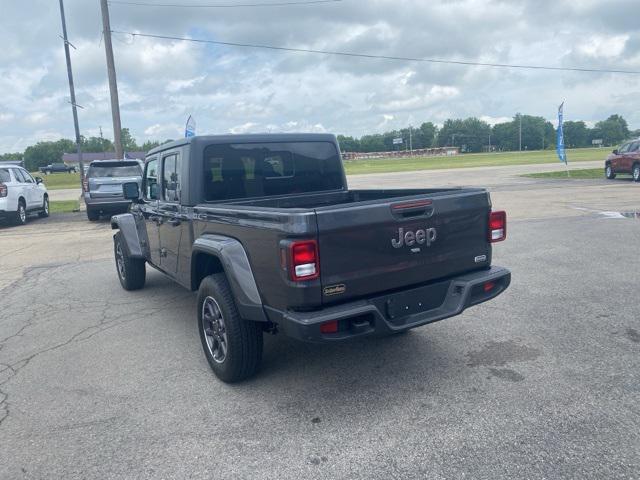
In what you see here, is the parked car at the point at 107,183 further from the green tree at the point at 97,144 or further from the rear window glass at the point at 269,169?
the green tree at the point at 97,144

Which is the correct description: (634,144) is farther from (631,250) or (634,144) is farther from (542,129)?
(542,129)

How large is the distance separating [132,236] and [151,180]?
1.03 m

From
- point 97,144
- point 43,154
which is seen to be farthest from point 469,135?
point 43,154

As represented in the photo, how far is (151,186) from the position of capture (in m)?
5.90

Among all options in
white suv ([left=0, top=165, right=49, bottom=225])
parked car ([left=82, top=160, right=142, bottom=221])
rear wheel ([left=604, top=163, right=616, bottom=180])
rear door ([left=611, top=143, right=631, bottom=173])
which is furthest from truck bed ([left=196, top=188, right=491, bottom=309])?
rear wheel ([left=604, top=163, right=616, bottom=180])

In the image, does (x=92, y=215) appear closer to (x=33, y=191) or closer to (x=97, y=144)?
(x=33, y=191)

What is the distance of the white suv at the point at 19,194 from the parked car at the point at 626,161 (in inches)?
874

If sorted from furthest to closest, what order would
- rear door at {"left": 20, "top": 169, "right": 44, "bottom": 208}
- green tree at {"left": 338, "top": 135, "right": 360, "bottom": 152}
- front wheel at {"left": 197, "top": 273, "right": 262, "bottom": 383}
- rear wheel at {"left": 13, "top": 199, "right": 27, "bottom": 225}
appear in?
green tree at {"left": 338, "top": 135, "right": 360, "bottom": 152} < rear door at {"left": 20, "top": 169, "right": 44, "bottom": 208} < rear wheel at {"left": 13, "top": 199, "right": 27, "bottom": 225} < front wheel at {"left": 197, "top": 273, "right": 262, "bottom": 383}

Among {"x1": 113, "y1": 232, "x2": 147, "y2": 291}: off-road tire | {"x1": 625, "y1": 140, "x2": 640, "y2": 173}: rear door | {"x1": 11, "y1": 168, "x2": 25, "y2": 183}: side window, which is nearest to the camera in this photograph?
{"x1": 113, "y1": 232, "x2": 147, "y2": 291}: off-road tire

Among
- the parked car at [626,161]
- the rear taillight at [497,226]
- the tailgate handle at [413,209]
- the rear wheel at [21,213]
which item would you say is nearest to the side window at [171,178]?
the tailgate handle at [413,209]

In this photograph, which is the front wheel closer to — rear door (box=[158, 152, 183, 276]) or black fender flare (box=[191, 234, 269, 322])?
black fender flare (box=[191, 234, 269, 322])

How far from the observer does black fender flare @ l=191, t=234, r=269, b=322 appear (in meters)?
3.55

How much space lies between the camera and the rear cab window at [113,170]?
49.2ft

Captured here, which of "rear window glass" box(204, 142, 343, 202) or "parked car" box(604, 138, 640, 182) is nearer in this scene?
"rear window glass" box(204, 142, 343, 202)
